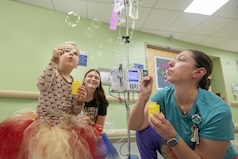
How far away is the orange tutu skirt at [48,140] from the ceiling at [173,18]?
1.92 meters

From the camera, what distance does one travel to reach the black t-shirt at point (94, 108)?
1.43 metres

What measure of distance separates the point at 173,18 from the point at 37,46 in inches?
85.5

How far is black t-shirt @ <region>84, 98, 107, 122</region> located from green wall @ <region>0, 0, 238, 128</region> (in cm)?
90

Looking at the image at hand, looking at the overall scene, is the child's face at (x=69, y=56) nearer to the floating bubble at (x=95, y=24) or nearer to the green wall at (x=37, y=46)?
the green wall at (x=37, y=46)

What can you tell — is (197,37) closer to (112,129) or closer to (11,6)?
(112,129)

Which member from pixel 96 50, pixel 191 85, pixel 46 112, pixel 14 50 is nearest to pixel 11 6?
pixel 14 50

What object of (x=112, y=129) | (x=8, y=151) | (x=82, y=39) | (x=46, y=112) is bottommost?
(x=112, y=129)

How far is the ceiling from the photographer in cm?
236

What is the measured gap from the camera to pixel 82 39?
8.34 feet

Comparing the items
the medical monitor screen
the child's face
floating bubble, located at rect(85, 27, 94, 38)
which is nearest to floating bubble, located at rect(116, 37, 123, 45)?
floating bubble, located at rect(85, 27, 94, 38)

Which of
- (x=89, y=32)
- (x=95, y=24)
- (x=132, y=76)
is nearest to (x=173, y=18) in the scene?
(x=95, y=24)

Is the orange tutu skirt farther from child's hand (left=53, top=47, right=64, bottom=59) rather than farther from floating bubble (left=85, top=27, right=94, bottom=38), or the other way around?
floating bubble (left=85, top=27, right=94, bottom=38)

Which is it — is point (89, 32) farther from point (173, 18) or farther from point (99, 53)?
point (173, 18)

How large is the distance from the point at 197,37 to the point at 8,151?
366cm
